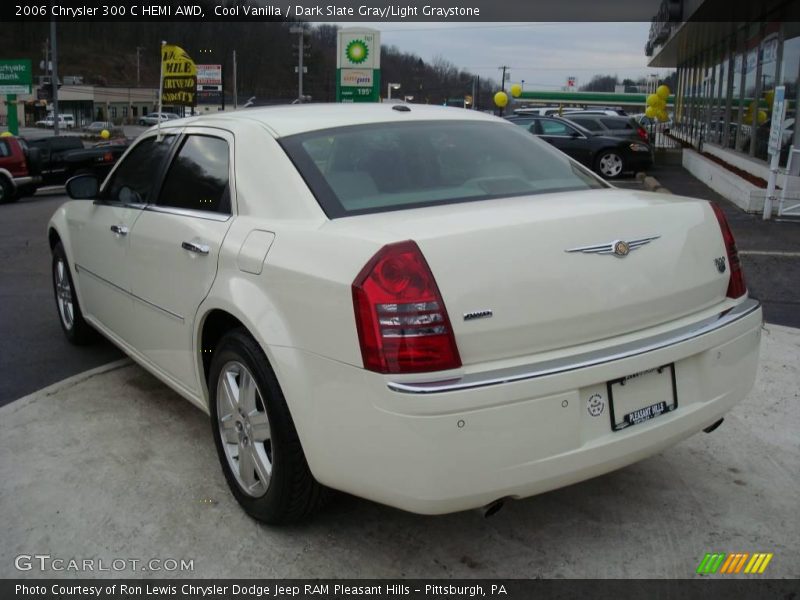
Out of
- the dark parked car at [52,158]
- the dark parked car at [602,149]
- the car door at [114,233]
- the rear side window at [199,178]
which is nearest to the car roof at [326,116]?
the rear side window at [199,178]

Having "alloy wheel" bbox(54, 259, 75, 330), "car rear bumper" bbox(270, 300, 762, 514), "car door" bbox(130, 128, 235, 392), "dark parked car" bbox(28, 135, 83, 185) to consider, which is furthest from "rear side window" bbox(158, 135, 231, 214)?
"dark parked car" bbox(28, 135, 83, 185)

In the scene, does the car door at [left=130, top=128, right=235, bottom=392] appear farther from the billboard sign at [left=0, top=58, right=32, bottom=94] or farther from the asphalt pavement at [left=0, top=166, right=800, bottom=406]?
the billboard sign at [left=0, top=58, right=32, bottom=94]

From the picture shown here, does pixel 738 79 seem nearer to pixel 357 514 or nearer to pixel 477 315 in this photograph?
pixel 357 514

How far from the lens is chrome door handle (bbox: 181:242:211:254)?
3.25m

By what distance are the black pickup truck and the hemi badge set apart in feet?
63.8

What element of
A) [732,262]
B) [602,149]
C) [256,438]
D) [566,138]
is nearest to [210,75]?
[566,138]

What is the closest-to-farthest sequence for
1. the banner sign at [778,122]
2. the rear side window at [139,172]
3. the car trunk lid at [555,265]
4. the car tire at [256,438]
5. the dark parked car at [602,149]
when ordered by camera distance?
the car trunk lid at [555,265], the car tire at [256,438], the rear side window at [139,172], the banner sign at [778,122], the dark parked car at [602,149]

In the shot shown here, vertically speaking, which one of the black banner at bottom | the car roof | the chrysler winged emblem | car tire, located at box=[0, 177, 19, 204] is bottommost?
the black banner at bottom

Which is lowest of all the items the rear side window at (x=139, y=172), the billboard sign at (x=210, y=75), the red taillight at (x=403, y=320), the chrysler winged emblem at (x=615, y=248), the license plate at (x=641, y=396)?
the license plate at (x=641, y=396)

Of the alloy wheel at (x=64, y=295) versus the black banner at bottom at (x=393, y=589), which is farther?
Answer: the alloy wheel at (x=64, y=295)

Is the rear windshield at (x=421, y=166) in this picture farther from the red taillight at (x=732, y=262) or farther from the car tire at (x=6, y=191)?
the car tire at (x=6, y=191)

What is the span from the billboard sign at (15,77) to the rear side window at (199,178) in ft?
106

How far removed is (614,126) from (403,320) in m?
20.9

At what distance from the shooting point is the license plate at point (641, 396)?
2.62 m
